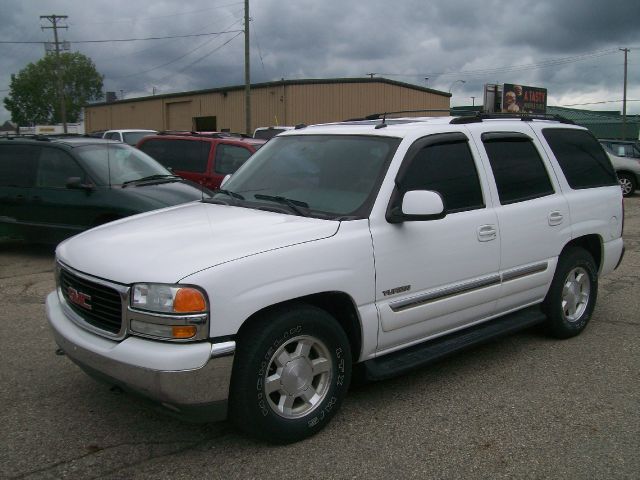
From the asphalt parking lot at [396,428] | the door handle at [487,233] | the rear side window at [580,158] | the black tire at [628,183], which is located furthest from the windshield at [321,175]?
the black tire at [628,183]

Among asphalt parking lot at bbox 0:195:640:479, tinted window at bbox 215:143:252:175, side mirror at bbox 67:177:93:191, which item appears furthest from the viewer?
tinted window at bbox 215:143:252:175

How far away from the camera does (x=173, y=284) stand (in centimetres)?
288

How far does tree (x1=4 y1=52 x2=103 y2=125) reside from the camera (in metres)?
95.6

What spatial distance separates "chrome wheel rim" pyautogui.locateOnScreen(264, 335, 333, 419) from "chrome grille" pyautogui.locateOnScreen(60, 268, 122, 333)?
0.82m

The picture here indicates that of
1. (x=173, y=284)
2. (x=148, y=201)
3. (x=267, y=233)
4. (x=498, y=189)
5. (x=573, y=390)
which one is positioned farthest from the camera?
(x=148, y=201)

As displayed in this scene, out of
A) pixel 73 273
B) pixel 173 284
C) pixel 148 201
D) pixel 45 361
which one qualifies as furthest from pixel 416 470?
pixel 148 201

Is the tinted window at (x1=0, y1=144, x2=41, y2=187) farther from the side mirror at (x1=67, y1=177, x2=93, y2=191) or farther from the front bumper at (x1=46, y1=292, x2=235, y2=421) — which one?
the front bumper at (x1=46, y1=292, x2=235, y2=421)

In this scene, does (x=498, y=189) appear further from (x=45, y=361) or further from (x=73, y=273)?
(x=45, y=361)

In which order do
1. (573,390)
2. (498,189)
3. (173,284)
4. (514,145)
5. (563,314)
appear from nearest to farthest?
(173,284) → (573,390) → (498,189) → (514,145) → (563,314)

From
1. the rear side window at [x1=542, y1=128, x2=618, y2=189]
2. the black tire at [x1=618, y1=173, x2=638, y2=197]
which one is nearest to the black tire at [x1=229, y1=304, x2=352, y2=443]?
the rear side window at [x1=542, y1=128, x2=618, y2=189]

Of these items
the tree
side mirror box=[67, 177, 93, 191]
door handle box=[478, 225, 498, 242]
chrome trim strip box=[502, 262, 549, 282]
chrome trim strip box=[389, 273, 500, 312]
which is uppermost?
the tree

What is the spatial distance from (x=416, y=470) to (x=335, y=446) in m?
0.47

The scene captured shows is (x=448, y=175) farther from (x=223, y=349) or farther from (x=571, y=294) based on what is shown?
(x=223, y=349)

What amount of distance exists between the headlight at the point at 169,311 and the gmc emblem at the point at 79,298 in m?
0.45
